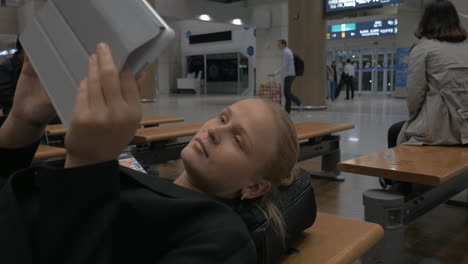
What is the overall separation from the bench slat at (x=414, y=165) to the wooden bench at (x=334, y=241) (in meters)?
0.71

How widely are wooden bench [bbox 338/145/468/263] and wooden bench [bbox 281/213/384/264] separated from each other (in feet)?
2.23

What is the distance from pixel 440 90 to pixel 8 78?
335cm

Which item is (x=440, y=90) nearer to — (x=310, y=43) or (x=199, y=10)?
(x=310, y=43)

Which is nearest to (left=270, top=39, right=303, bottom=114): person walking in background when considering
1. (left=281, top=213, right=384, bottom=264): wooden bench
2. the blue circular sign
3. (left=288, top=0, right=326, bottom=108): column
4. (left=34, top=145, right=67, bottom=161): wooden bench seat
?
(left=288, top=0, right=326, bottom=108): column

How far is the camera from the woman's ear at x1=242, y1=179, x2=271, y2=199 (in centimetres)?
97

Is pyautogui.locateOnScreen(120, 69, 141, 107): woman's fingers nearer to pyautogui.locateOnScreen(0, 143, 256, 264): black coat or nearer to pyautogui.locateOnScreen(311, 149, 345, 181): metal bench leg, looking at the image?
pyautogui.locateOnScreen(0, 143, 256, 264): black coat

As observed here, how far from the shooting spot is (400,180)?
6.34ft

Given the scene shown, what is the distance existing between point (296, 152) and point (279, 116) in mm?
103

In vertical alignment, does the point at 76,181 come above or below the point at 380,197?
above

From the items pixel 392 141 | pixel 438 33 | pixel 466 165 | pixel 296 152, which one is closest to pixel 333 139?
pixel 392 141

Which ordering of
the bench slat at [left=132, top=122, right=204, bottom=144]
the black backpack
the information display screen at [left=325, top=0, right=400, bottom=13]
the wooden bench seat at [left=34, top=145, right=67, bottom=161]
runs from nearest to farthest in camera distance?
the wooden bench seat at [left=34, top=145, right=67, bottom=161], the bench slat at [left=132, top=122, right=204, bottom=144], the black backpack, the information display screen at [left=325, top=0, right=400, bottom=13]

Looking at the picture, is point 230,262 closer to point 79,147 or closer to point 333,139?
A: point 79,147

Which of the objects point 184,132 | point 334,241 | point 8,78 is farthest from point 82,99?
point 8,78

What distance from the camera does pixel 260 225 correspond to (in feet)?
3.12
